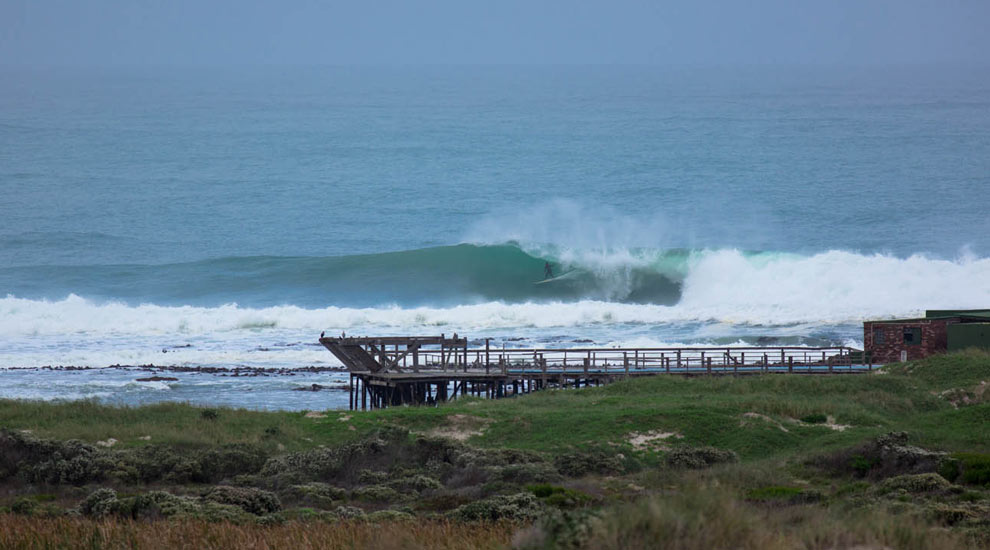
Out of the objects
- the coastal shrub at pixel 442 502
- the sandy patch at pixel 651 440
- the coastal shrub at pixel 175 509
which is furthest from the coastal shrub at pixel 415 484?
the sandy patch at pixel 651 440

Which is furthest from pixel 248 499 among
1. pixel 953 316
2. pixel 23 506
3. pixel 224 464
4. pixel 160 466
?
pixel 953 316

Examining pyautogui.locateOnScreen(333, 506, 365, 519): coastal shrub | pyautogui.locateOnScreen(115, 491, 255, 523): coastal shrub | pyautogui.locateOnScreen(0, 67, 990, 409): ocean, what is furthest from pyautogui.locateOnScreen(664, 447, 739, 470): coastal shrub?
pyautogui.locateOnScreen(0, 67, 990, 409): ocean

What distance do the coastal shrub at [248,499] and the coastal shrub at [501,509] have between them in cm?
295

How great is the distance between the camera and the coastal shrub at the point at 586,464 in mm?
Answer: 20656

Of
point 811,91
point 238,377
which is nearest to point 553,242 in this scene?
point 238,377

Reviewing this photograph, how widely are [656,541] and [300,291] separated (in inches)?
2511

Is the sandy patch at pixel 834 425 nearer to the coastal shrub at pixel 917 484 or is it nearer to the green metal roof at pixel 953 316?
the coastal shrub at pixel 917 484

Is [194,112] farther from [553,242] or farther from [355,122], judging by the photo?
[553,242]

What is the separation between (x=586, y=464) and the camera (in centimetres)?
2086

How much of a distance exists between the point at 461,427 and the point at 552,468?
464 centimetres

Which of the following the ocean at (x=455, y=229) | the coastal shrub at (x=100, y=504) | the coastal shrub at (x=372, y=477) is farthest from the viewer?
the ocean at (x=455, y=229)

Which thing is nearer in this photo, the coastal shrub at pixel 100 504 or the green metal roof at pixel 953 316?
the coastal shrub at pixel 100 504

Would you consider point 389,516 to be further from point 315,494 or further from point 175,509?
point 175,509

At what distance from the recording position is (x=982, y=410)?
23375 mm
